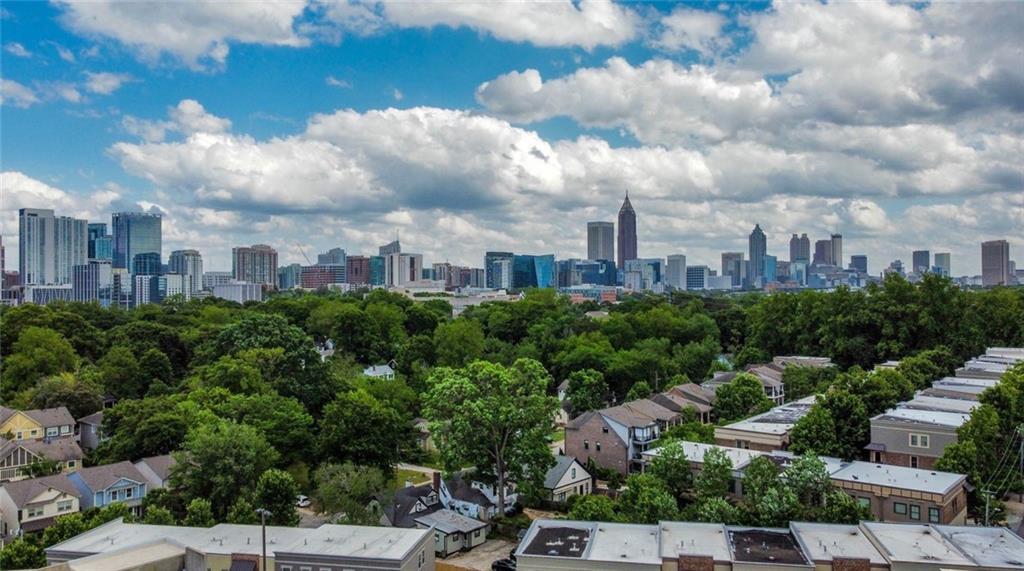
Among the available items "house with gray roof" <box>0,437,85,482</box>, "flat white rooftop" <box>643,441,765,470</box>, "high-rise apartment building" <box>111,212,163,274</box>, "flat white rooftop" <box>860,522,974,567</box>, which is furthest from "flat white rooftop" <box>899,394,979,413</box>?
"high-rise apartment building" <box>111,212,163,274</box>

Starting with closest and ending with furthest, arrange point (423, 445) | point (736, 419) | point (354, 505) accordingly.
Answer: point (354, 505) < point (736, 419) < point (423, 445)

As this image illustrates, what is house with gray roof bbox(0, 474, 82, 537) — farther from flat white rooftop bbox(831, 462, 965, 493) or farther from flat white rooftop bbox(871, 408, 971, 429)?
flat white rooftop bbox(871, 408, 971, 429)

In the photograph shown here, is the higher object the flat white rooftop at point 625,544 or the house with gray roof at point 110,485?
the flat white rooftop at point 625,544

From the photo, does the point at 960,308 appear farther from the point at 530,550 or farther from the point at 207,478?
the point at 207,478

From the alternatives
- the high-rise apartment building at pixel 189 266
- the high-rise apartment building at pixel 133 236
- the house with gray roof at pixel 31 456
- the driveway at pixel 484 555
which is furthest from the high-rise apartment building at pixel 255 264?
the driveway at pixel 484 555

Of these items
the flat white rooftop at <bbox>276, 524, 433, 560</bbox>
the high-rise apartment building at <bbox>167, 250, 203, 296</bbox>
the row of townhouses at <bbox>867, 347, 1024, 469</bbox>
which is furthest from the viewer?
the high-rise apartment building at <bbox>167, 250, 203, 296</bbox>

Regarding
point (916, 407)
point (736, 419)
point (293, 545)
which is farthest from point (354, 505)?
point (916, 407)

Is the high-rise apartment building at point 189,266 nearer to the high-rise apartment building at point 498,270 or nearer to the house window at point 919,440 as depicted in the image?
the high-rise apartment building at point 498,270
